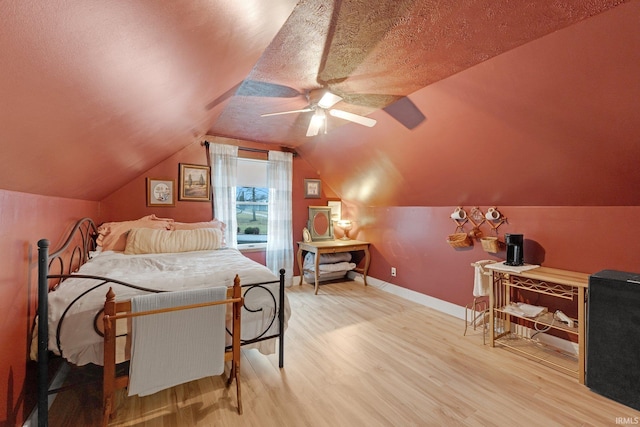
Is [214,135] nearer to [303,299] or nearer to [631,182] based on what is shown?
[303,299]

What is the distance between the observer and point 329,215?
15.0 ft

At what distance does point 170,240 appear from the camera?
118 inches

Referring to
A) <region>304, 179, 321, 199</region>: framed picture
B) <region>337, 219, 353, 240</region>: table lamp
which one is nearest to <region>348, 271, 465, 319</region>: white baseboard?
<region>337, 219, 353, 240</region>: table lamp

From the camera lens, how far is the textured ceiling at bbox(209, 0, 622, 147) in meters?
1.32

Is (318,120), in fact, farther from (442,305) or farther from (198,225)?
(442,305)

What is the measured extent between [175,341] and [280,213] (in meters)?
2.80

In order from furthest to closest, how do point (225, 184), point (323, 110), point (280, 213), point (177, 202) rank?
point (280, 213), point (225, 184), point (177, 202), point (323, 110)

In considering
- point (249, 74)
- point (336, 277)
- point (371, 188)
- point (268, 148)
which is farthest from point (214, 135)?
point (336, 277)

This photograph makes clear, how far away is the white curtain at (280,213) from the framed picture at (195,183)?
907mm

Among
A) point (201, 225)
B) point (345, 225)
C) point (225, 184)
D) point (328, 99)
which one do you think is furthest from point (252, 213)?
point (328, 99)

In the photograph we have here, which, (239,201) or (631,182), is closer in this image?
(631,182)

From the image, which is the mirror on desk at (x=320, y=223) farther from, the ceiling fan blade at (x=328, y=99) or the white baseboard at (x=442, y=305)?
the ceiling fan blade at (x=328, y=99)

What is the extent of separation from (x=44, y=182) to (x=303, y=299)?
114 inches

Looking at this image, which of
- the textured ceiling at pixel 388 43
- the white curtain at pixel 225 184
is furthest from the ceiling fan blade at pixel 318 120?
the white curtain at pixel 225 184
